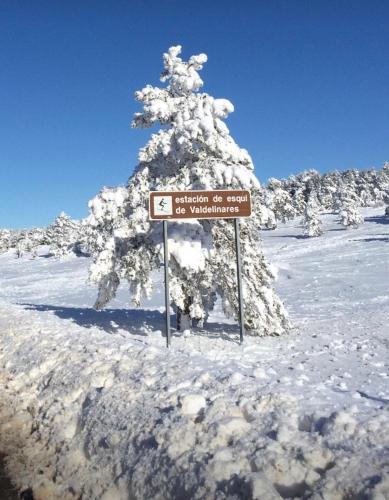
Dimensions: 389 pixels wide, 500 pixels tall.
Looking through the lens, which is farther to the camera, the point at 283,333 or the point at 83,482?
the point at 283,333

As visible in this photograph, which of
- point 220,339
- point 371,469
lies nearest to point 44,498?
point 371,469

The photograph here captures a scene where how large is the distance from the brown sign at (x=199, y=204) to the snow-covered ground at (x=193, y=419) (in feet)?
9.55

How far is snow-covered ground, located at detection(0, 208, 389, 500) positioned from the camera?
12.4 feet

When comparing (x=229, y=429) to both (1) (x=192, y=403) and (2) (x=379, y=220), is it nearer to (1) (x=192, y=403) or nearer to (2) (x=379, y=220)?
(1) (x=192, y=403)

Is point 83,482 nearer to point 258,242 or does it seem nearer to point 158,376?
point 158,376

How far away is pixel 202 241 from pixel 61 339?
4.11 meters

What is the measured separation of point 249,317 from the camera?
12.3m

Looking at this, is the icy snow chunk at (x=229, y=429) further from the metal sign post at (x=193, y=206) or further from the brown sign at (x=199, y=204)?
the brown sign at (x=199, y=204)

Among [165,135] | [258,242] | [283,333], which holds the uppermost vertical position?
[165,135]

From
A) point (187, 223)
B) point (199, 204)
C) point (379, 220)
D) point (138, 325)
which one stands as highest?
point (379, 220)

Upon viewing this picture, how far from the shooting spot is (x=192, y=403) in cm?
519

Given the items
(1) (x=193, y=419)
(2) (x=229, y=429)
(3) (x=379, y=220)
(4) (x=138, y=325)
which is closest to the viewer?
(2) (x=229, y=429)

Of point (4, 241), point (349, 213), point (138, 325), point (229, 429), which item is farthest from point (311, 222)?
point (4, 241)

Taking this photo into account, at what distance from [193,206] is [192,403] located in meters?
5.77
